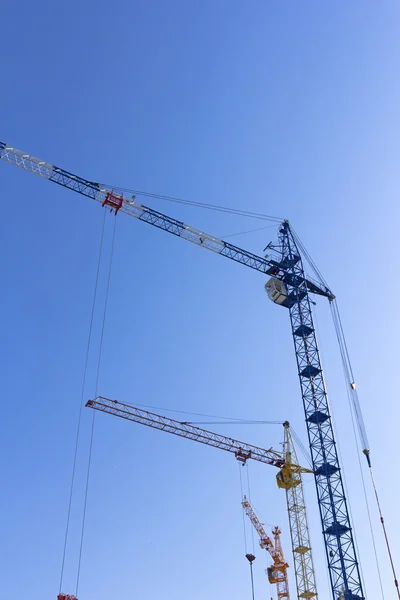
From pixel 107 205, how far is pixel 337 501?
1515 inches

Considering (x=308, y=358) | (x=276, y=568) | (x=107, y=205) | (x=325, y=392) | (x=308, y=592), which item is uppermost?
(x=107, y=205)

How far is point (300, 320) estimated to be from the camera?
63.1 meters

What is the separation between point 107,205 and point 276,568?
53.5 meters

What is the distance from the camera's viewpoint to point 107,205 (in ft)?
208

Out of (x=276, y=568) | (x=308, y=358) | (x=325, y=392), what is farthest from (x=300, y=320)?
(x=276, y=568)

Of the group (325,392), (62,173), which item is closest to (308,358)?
(325,392)

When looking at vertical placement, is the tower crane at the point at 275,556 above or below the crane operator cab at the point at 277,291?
below

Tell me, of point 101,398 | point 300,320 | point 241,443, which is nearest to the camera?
point 300,320

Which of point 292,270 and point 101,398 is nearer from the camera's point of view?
point 292,270

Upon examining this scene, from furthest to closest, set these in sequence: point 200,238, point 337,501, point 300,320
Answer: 1. point 200,238
2. point 300,320
3. point 337,501

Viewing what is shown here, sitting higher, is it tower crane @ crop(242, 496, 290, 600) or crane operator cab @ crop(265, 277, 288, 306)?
crane operator cab @ crop(265, 277, 288, 306)

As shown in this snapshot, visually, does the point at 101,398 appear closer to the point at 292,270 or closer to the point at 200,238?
the point at 200,238

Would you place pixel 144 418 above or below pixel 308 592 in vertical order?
above

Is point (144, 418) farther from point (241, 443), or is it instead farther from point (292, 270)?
point (292, 270)
